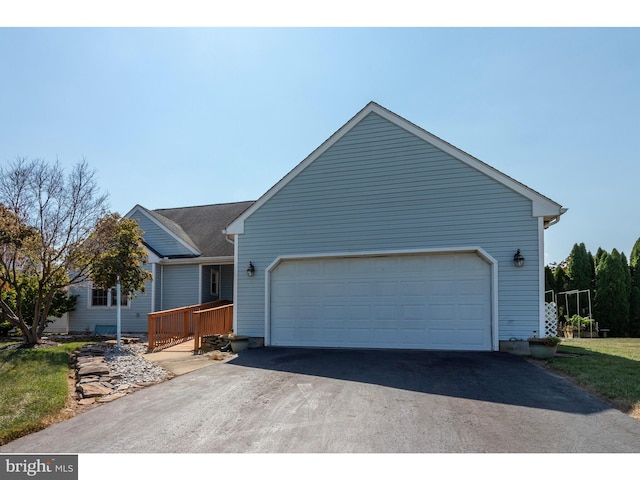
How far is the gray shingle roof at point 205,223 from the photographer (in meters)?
15.9

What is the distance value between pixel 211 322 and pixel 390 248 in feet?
18.3

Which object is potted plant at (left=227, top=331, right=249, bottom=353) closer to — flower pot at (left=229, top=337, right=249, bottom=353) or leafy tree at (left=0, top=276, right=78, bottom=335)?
flower pot at (left=229, top=337, right=249, bottom=353)

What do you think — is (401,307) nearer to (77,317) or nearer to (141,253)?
(141,253)

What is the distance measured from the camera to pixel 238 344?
1065 cm

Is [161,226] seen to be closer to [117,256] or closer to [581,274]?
[117,256]

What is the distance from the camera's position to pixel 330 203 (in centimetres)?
1093

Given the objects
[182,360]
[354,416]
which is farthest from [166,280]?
[354,416]

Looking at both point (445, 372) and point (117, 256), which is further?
point (117, 256)

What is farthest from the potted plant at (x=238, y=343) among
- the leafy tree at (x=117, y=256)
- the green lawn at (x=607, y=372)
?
the green lawn at (x=607, y=372)

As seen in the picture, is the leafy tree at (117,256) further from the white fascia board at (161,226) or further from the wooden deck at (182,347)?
the white fascia board at (161,226)

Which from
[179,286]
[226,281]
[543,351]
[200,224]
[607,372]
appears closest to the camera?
[607,372]

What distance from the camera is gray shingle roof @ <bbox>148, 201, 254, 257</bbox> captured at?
625 inches

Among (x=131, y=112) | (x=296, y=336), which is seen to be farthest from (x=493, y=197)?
(x=131, y=112)

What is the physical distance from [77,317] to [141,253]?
7.04 metres
